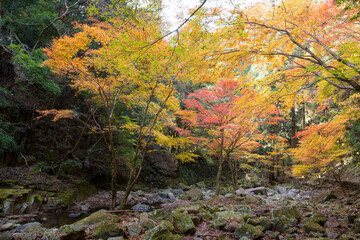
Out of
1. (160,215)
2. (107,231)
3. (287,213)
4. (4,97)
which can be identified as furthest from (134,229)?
(4,97)

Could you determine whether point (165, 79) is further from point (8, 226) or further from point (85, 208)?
point (85, 208)

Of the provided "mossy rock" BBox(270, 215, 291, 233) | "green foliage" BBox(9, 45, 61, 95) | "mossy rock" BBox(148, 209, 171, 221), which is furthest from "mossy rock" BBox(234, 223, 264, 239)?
"green foliage" BBox(9, 45, 61, 95)

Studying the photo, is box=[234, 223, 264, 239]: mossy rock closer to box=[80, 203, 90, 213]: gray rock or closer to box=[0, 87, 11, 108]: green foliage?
box=[80, 203, 90, 213]: gray rock

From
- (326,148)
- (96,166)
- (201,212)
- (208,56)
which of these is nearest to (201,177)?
(96,166)

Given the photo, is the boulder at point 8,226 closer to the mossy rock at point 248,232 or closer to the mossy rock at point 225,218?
the mossy rock at point 225,218

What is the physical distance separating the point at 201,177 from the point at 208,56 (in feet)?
51.7

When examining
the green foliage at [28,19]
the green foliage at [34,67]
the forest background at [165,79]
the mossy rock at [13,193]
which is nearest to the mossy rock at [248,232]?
the forest background at [165,79]

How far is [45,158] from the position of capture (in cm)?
942

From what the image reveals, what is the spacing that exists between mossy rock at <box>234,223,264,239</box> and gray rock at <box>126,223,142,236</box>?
2030mm

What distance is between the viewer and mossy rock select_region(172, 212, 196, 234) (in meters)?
4.00

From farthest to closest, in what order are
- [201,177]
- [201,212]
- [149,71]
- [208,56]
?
[201,177] → [149,71] → [201,212] → [208,56]

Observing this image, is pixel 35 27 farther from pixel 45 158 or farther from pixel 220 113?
pixel 220 113

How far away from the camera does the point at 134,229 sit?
4.01m

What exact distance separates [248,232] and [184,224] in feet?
4.37
